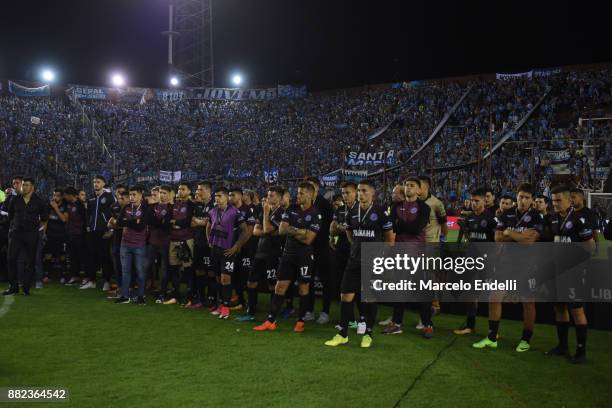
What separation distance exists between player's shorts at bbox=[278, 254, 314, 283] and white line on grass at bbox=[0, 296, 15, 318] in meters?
4.57

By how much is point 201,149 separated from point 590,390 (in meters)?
36.2

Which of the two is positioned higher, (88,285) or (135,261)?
(135,261)

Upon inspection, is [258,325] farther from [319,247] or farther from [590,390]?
[590,390]

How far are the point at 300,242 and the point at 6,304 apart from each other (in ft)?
18.4

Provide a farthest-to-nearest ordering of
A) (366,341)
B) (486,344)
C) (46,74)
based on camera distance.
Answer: (46,74) < (486,344) < (366,341)

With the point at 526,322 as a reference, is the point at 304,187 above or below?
above

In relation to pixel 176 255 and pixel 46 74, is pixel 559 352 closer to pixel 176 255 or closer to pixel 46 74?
pixel 176 255

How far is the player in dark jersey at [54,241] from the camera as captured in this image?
1234 cm

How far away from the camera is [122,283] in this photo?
33.2ft

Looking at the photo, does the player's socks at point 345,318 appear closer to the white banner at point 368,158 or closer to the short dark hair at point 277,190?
the short dark hair at point 277,190

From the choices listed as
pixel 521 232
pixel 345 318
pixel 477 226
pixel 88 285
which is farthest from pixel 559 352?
pixel 88 285

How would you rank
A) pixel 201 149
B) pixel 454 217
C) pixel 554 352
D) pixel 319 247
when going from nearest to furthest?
pixel 554 352
pixel 319 247
pixel 454 217
pixel 201 149

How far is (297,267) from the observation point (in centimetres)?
799

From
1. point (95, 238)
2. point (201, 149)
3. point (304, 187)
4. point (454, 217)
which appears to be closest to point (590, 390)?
point (304, 187)
